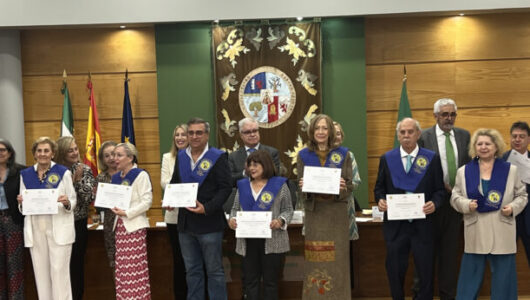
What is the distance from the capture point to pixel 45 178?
464 centimetres

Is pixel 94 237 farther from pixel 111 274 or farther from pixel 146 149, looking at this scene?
pixel 146 149

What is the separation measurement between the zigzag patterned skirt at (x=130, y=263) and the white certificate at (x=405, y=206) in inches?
76.5

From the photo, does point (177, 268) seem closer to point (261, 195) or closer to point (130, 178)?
point (130, 178)

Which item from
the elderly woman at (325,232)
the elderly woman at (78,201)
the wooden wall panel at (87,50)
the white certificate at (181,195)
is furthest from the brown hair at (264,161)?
the wooden wall panel at (87,50)

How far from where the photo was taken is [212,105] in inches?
263

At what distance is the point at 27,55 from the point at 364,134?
4.04 meters

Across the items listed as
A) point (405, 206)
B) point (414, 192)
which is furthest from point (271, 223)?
point (414, 192)

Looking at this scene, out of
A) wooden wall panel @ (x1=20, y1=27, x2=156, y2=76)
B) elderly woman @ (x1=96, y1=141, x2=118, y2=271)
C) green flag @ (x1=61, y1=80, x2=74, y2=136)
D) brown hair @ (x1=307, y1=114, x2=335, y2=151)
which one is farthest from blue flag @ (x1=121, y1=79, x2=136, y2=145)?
brown hair @ (x1=307, y1=114, x2=335, y2=151)

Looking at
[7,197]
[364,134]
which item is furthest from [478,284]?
[7,197]

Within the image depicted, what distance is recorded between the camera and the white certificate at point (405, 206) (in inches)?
168

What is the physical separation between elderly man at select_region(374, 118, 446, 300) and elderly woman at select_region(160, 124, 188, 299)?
1723mm

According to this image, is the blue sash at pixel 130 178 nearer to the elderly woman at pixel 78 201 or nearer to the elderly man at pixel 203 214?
the elderly man at pixel 203 214

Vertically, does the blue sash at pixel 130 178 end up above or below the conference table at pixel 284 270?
above

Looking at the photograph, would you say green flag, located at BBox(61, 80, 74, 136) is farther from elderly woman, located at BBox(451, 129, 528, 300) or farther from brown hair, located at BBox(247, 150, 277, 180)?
elderly woman, located at BBox(451, 129, 528, 300)
